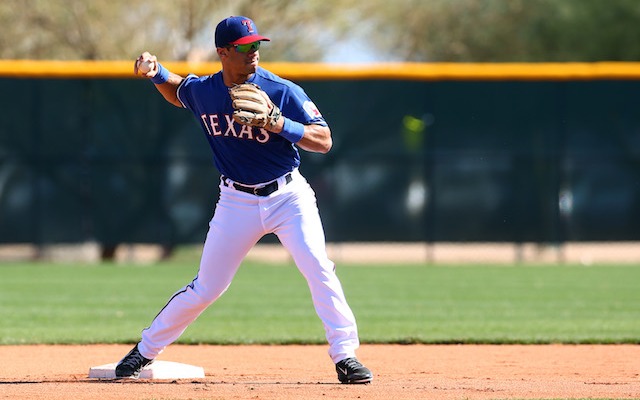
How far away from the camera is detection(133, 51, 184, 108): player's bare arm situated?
5844mm

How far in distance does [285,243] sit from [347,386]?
30.6 inches

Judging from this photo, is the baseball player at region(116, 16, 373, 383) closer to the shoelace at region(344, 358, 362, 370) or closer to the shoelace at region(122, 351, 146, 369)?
the shoelace at region(344, 358, 362, 370)

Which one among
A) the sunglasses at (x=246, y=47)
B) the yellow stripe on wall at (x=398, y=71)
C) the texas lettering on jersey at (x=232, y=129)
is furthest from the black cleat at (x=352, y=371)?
the yellow stripe on wall at (x=398, y=71)

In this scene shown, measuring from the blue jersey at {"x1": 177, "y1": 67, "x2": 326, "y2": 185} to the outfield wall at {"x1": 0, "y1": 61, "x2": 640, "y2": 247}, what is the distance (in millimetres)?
9514

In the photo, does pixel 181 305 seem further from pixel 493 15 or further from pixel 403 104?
pixel 493 15

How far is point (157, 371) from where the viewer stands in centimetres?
613

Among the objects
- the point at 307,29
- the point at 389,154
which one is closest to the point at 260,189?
the point at 389,154

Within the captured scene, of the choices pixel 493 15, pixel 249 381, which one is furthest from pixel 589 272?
pixel 493 15

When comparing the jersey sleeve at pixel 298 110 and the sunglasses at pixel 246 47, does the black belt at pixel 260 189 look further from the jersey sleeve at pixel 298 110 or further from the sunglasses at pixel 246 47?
the sunglasses at pixel 246 47

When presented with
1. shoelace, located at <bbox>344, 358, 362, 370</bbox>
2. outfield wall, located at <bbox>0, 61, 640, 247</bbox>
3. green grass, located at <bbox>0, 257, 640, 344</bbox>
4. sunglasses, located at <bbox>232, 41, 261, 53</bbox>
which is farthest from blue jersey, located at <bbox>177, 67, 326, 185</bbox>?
outfield wall, located at <bbox>0, 61, 640, 247</bbox>

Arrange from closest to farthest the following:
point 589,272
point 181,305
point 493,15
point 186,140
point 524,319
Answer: point 181,305
point 524,319
point 589,272
point 186,140
point 493,15

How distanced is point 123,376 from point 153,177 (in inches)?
378

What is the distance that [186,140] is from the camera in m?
15.4

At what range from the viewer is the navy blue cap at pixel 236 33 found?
5516 mm
